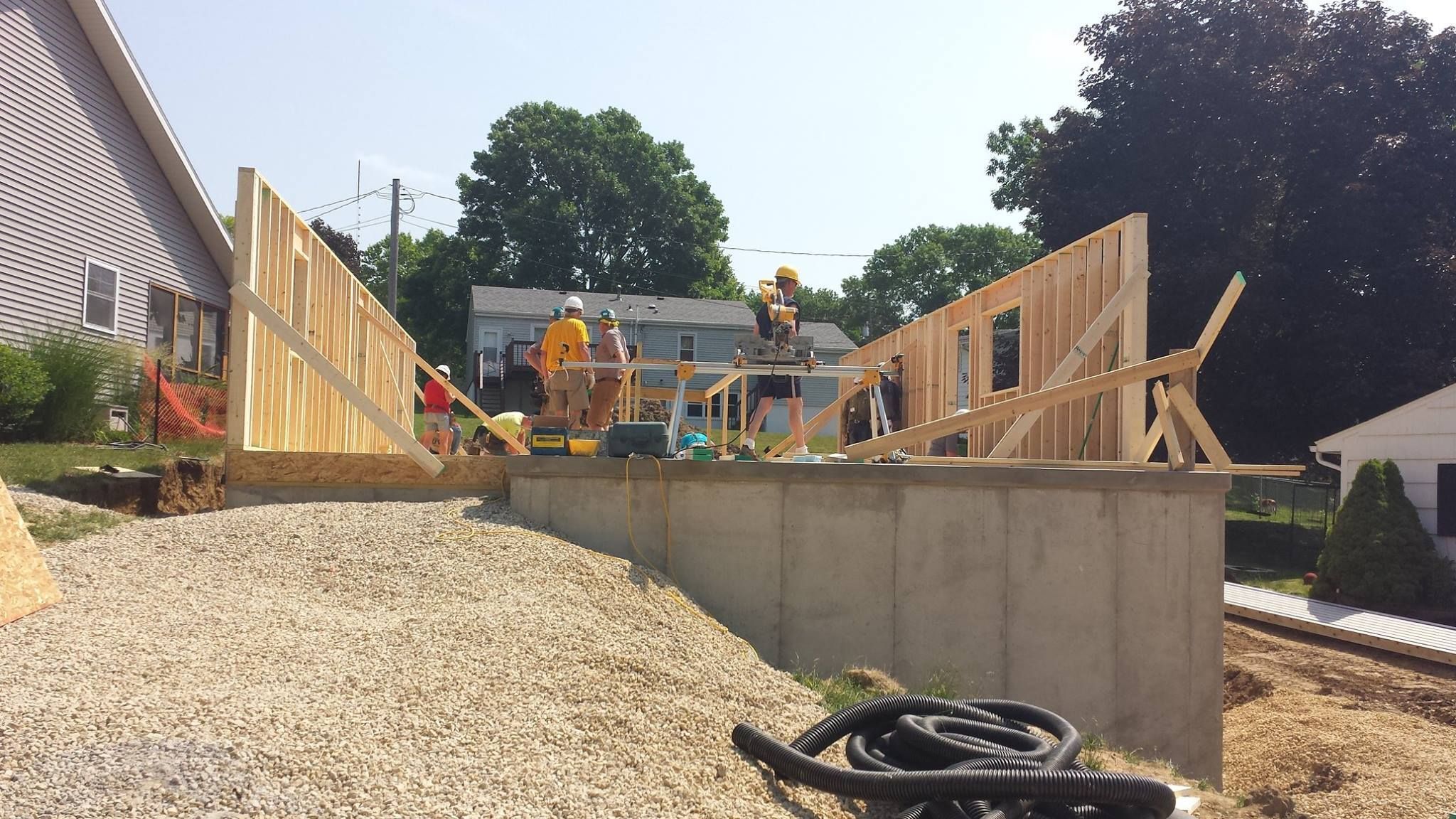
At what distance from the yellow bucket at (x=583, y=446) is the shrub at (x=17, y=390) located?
6800 millimetres

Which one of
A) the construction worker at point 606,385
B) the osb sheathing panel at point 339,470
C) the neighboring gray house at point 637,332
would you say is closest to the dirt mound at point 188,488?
the osb sheathing panel at point 339,470

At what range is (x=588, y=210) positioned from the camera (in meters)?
51.3

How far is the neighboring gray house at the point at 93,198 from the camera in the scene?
13.4 meters

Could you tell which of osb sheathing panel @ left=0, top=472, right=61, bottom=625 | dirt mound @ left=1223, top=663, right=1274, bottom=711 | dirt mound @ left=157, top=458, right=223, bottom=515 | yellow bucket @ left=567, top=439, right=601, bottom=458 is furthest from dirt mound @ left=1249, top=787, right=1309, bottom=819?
dirt mound @ left=157, top=458, right=223, bottom=515

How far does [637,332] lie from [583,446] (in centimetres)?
3202

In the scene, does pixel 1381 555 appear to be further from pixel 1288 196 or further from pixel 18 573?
pixel 18 573

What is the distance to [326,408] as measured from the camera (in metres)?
10.9

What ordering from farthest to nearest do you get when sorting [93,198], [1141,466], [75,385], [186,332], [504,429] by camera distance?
[186,332] < [93,198] < [504,429] < [75,385] < [1141,466]

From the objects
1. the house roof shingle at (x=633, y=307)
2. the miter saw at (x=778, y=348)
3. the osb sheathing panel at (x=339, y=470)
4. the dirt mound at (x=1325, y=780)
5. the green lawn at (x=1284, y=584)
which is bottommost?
the dirt mound at (x=1325, y=780)

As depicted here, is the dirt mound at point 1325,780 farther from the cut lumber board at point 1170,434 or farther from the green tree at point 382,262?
the green tree at point 382,262

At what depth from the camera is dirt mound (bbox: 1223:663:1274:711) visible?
32.1 ft

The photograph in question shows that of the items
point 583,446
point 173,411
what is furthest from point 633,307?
point 583,446

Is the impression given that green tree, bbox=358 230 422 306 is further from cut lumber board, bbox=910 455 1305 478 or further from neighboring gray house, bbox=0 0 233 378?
cut lumber board, bbox=910 455 1305 478

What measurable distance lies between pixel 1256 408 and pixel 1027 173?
8352mm
